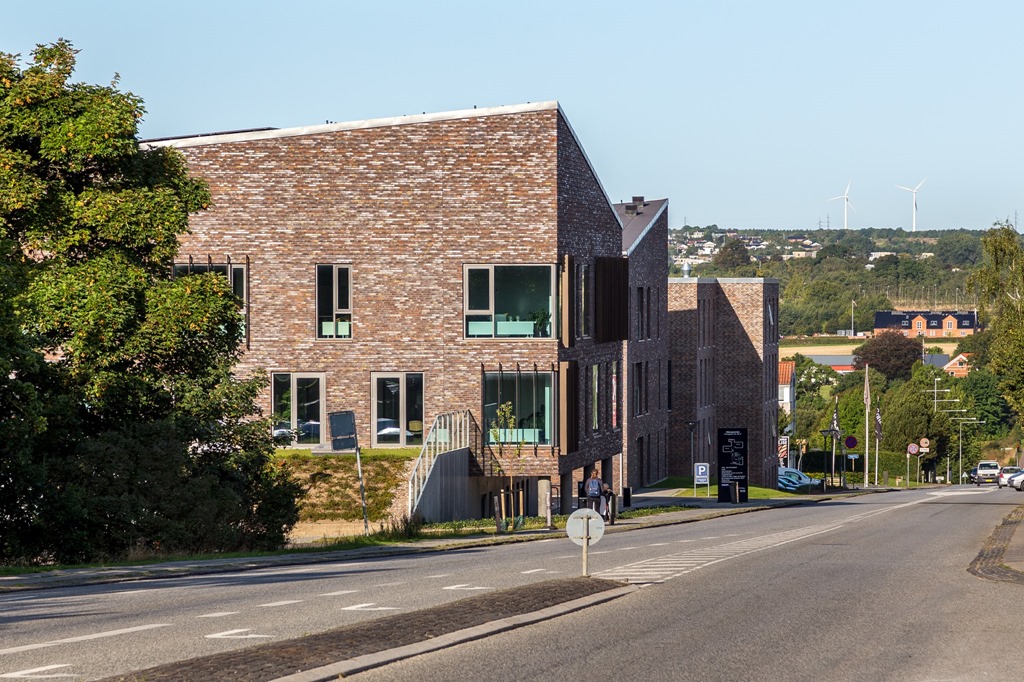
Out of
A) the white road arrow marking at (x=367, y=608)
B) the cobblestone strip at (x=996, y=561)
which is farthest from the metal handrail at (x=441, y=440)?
the white road arrow marking at (x=367, y=608)

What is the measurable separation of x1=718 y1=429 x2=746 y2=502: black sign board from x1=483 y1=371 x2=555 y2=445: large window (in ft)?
42.1

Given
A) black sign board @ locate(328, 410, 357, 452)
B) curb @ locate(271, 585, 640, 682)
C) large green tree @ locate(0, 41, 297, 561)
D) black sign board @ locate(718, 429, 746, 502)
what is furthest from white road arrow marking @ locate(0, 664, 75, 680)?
black sign board @ locate(718, 429, 746, 502)

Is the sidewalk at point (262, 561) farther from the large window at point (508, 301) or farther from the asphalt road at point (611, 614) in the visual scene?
the large window at point (508, 301)

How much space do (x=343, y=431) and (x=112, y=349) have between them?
6345 mm

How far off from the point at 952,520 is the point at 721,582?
1031 inches

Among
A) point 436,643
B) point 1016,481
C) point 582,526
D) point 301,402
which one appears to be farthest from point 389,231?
point 1016,481

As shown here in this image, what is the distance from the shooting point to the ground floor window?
4881cm

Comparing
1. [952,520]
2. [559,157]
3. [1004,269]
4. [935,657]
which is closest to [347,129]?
[559,157]

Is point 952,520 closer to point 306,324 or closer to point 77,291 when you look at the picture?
point 306,324

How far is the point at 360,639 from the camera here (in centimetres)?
1473

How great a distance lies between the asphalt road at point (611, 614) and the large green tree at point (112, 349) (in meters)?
5.07

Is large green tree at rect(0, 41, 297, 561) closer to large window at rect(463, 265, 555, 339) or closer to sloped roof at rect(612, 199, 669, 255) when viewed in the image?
large window at rect(463, 265, 555, 339)

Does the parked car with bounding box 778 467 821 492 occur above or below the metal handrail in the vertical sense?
below

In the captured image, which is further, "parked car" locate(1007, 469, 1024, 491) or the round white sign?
"parked car" locate(1007, 469, 1024, 491)
